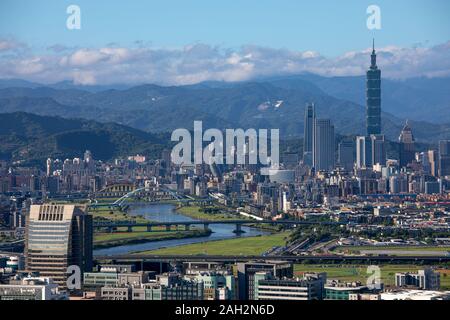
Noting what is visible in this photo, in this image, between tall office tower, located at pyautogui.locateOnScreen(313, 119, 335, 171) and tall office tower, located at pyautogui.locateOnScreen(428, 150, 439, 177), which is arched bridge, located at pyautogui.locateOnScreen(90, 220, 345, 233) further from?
tall office tower, located at pyautogui.locateOnScreen(313, 119, 335, 171)

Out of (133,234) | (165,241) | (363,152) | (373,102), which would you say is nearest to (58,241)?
(165,241)

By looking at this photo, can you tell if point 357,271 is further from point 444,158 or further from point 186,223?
point 444,158

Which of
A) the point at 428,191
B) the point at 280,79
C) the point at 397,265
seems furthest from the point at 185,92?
the point at 397,265

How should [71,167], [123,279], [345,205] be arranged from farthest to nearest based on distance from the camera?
1. [71,167]
2. [345,205]
3. [123,279]

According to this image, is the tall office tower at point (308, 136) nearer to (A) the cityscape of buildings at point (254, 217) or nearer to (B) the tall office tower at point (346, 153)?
(A) the cityscape of buildings at point (254, 217)

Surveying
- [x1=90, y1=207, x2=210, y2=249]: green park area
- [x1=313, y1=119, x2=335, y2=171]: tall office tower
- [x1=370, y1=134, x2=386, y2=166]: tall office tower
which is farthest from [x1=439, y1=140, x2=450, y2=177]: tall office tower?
[x1=90, y1=207, x2=210, y2=249]: green park area

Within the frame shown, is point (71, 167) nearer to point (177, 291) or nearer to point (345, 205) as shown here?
point (345, 205)
